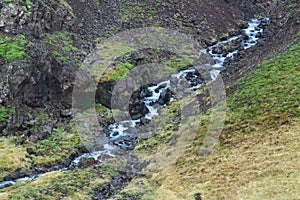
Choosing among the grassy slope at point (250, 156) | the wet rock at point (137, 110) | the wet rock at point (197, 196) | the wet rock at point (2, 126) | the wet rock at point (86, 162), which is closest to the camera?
the grassy slope at point (250, 156)

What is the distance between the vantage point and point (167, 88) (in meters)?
54.8

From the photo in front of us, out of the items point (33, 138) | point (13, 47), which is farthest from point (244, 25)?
point (33, 138)

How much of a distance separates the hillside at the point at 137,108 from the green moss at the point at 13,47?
153 mm

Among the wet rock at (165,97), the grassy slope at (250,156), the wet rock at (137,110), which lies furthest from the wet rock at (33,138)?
the wet rock at (165,97)

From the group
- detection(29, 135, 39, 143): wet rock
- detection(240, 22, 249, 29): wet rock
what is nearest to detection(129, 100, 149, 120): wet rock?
detection(29, 135, 39, 143): wet rock

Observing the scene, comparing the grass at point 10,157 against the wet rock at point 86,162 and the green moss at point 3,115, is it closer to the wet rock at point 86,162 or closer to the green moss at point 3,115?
the green moss at point 3,115

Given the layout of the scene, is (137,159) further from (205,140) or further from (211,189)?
(211,189)

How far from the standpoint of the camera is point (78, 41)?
59062 mm

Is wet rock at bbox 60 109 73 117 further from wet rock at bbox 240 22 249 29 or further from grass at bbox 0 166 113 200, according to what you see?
wet rock at bbox 240 22 249 29

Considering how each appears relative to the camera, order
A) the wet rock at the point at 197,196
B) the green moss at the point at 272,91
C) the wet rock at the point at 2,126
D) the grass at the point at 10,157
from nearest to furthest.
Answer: the wet rock at the point at 197,196
the grass at the point at 10,157
the green moss at the point at 272,91
the wet rock at the point at 2,126

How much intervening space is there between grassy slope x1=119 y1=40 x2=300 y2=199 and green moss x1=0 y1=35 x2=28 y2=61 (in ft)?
60.3

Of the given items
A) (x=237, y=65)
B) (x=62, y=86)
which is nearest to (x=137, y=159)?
(x=62, y=86)

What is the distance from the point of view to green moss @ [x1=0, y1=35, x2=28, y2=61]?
45.4 m

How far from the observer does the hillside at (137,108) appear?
32.2 m
